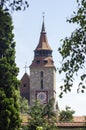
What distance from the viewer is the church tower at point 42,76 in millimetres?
96062

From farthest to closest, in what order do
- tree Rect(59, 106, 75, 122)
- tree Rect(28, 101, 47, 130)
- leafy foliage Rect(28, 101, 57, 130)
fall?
tree Rect(59, 106, 75, 122) → leafy foliage Rect(28, 101, 57, 130) → tree Rect(28, 101, 47, 130)

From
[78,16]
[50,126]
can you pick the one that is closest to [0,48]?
[50,126]

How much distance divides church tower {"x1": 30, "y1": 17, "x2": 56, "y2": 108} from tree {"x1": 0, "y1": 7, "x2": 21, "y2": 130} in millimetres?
60483

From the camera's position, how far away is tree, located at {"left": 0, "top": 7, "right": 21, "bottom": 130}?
1277 inches

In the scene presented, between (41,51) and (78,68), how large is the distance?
87591 millimetres

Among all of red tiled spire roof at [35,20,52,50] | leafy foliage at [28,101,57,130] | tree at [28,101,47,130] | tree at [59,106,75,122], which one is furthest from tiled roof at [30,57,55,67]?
tree at [28,101,47,130]

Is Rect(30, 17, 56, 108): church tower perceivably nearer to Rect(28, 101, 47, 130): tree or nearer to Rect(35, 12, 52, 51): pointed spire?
Rect(35, 12, 52, 51): pointed spire

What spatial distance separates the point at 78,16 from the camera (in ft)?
40.1

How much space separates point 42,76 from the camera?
97.8 m

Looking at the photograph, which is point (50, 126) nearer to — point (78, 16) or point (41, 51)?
point (78, 16)

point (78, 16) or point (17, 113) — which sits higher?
point (78, 16)

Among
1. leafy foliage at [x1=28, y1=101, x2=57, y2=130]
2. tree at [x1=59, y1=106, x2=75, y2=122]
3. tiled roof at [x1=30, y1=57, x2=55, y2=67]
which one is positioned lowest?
tree at [x1=59, y1=106, x2=75, y2=122]

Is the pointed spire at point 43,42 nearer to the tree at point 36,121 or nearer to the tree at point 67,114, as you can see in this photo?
the tree at point 67,114

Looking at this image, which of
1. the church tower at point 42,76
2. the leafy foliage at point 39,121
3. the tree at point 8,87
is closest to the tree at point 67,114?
the leafy foliage at point 39,121
